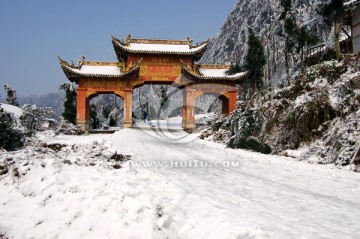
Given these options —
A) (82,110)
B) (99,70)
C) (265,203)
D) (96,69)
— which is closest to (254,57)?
(99,70)

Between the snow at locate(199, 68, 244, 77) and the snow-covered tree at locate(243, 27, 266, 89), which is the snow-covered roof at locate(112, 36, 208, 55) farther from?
the snow-covered tree at locate(243, 27, 266, 89)

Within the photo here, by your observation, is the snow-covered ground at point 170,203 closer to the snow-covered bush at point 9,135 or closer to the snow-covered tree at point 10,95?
the snow-covered bush at point 9,135

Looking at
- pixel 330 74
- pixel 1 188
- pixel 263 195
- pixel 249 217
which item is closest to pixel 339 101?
pixel 330 74

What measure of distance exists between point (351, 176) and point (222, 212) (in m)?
4.22

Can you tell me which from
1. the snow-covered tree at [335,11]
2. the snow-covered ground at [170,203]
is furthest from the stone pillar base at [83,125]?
the snow-covered tree at [335,11]

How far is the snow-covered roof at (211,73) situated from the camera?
23.7 meters

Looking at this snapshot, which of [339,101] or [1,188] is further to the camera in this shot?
[339,101]

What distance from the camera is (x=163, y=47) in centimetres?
2575

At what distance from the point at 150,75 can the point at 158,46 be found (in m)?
3.28

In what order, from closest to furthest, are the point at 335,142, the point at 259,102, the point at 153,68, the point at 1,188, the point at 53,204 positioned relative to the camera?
the point at 53,204 < the point at 1,188 < the point at 335,142 < the point at 259,102 < the point at 153,68

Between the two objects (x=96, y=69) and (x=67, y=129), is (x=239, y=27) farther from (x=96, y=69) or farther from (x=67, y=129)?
(x=67, y=129)

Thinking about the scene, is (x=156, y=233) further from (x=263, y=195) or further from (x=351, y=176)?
(x=351, y=176)

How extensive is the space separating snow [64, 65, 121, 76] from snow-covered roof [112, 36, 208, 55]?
2.01 meters

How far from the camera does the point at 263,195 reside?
169 inches
